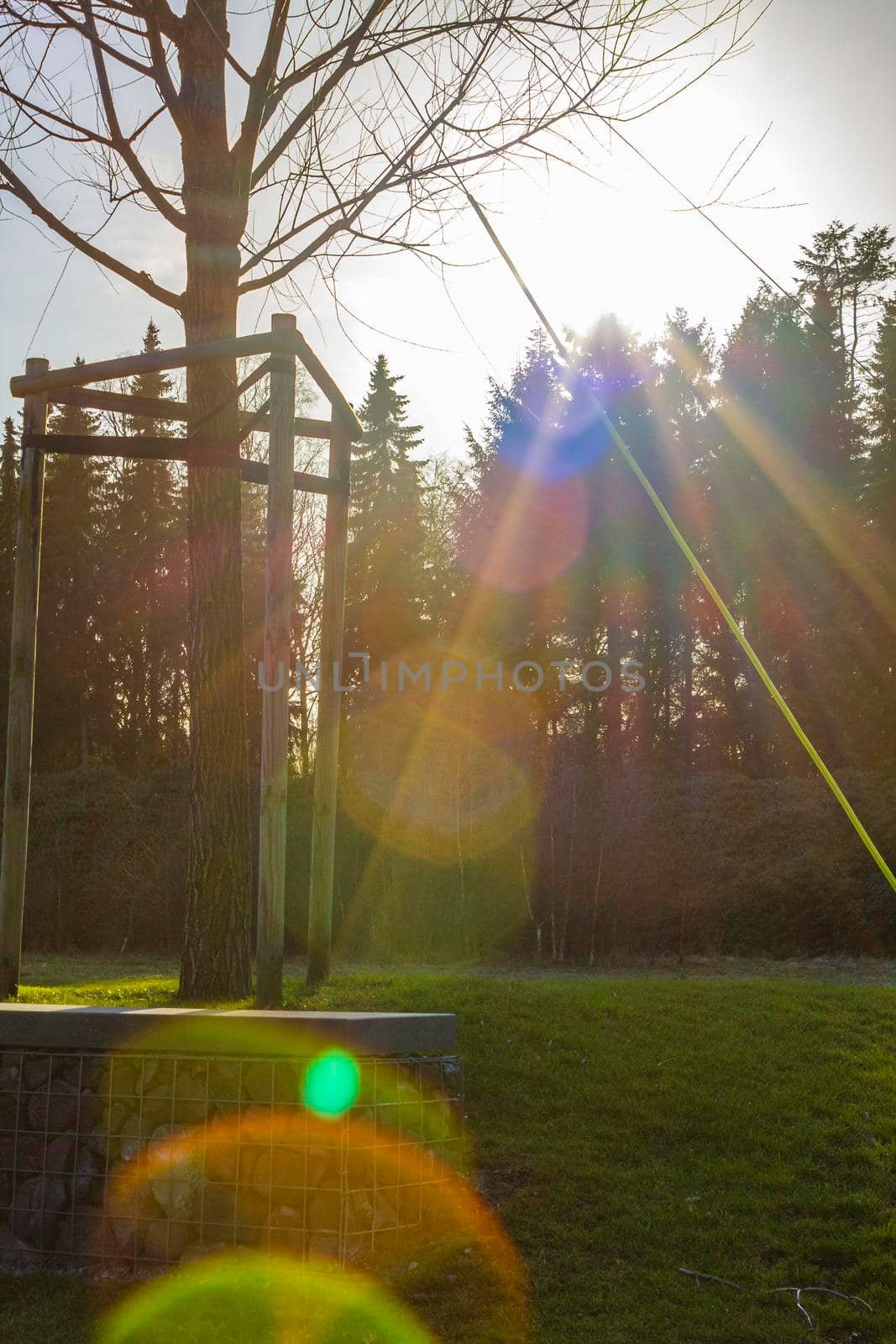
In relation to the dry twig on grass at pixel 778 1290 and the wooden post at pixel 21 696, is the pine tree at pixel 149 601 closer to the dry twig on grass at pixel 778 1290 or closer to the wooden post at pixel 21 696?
the wooden post at pixel 21 696

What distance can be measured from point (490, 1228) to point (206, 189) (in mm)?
5030

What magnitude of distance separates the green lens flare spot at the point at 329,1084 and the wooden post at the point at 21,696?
3.02m

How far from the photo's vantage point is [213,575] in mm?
5621

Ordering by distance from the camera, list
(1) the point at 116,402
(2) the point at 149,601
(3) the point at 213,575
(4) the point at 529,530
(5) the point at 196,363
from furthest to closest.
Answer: (2) the point at 149,601
(4) the point at 529,530
(1) the point at 116,402
(3) the point at 213,575
(5) the point at 196,363

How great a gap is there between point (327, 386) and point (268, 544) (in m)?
1.05

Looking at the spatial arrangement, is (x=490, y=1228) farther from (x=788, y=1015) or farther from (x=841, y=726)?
(x=841, y=726)

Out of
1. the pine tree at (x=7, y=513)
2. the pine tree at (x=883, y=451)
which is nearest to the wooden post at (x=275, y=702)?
the pine tree at (x=883, y=451)

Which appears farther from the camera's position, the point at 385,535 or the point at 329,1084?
the point at 385,535

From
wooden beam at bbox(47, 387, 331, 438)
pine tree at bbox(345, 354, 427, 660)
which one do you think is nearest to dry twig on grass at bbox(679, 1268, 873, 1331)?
wooden beam at bbox(47, 387, 331, 438)

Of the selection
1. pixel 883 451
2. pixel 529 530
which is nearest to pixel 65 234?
pixel 529 530

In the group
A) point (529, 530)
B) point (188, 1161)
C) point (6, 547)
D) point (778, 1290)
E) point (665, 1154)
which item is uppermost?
point (6, 547)

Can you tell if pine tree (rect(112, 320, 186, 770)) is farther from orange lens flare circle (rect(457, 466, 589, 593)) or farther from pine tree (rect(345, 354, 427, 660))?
orange lens flare circle (rect(457, 466, 589, 593))

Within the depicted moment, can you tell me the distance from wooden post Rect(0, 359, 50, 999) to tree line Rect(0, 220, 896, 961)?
7015mm

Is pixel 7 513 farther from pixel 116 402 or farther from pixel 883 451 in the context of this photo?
pixel 116 402
